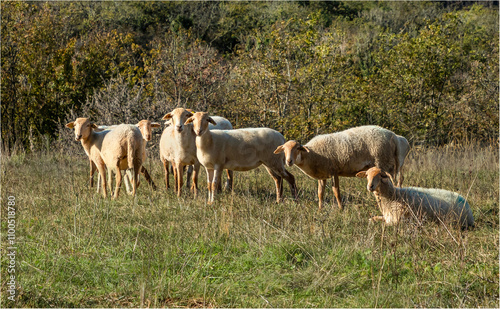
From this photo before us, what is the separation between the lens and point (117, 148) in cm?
937

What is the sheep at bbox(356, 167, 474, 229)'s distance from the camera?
7246 millimetres

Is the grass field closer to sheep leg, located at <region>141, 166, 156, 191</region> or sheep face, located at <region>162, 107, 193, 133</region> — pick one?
sheep face, located at <region>162, 107, 193, 133</region>

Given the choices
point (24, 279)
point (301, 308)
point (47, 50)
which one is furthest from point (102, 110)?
point (301, 308)

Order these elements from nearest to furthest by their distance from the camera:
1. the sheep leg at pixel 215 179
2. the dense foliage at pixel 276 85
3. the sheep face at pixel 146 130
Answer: the sheep leg at pixel 215 179, the sheep face at pixel 146 130, the dense foliage at pixel 276 85

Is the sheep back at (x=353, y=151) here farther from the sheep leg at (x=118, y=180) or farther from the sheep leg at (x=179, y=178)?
the sheep leg at (x=118, y=180)

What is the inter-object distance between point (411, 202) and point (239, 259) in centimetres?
289

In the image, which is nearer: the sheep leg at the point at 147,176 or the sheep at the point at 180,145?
the sheep at the point at 180,145

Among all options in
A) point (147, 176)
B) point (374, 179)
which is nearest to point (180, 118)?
point (147, 176)

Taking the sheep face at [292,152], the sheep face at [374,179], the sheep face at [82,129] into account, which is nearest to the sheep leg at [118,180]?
the sheep face at [82,129]

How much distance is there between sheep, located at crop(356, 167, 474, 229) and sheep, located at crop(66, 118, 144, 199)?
399 centimetres

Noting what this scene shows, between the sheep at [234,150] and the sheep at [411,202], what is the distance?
233 cm

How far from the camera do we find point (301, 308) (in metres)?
4.76

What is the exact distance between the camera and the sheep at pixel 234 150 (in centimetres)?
949

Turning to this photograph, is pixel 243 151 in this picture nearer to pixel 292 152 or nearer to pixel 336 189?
pixel 292 152
